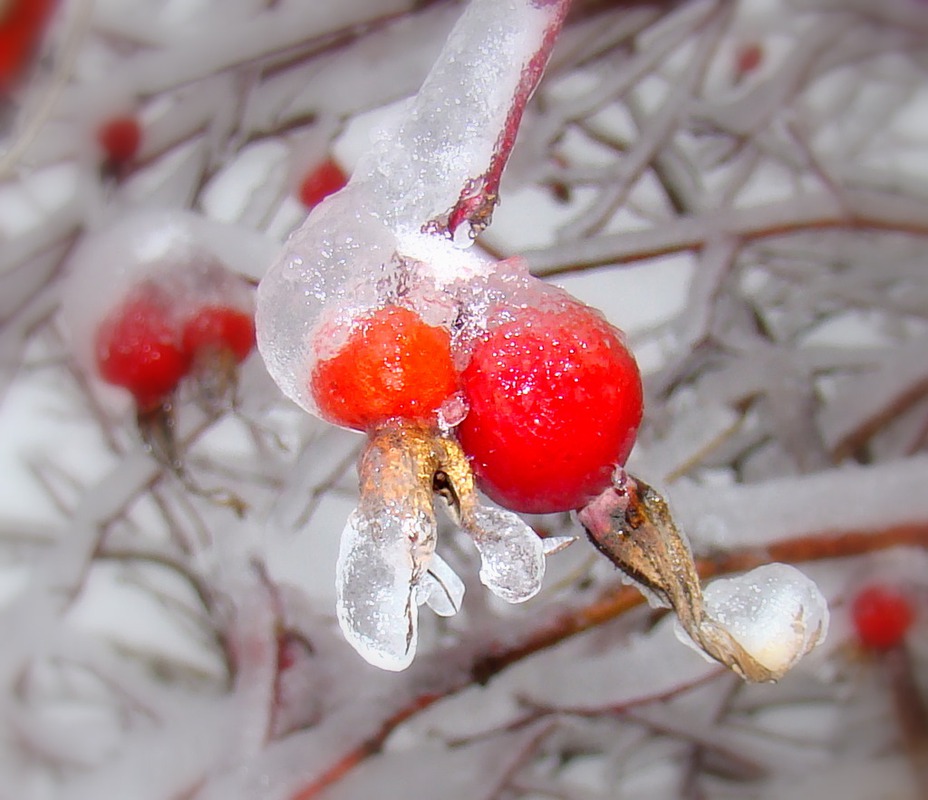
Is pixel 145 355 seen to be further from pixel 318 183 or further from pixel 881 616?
pixel 881 616

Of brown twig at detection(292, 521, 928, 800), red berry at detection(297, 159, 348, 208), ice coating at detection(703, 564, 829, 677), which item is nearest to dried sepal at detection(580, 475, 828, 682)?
ice coating at detection(703, 564, 829, 677)

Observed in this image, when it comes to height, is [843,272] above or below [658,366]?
below

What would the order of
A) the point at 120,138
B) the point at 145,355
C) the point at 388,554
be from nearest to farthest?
1. the point at 388,554
2. the point at 145,355
3. the point at 120,138

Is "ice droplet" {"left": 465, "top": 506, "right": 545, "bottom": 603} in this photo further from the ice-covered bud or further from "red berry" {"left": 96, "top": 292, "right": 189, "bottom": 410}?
"red berry" {"left": 96, "top": 292, "right": 189, "bottom": 410}

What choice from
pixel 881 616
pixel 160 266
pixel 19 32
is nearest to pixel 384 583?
pixel 19 32

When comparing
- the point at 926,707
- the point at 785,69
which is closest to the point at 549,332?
the point at 785,69

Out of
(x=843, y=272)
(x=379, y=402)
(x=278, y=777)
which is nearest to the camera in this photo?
(x=379, y=402)

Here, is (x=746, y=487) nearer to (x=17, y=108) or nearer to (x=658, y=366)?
(x=658, y=366)
